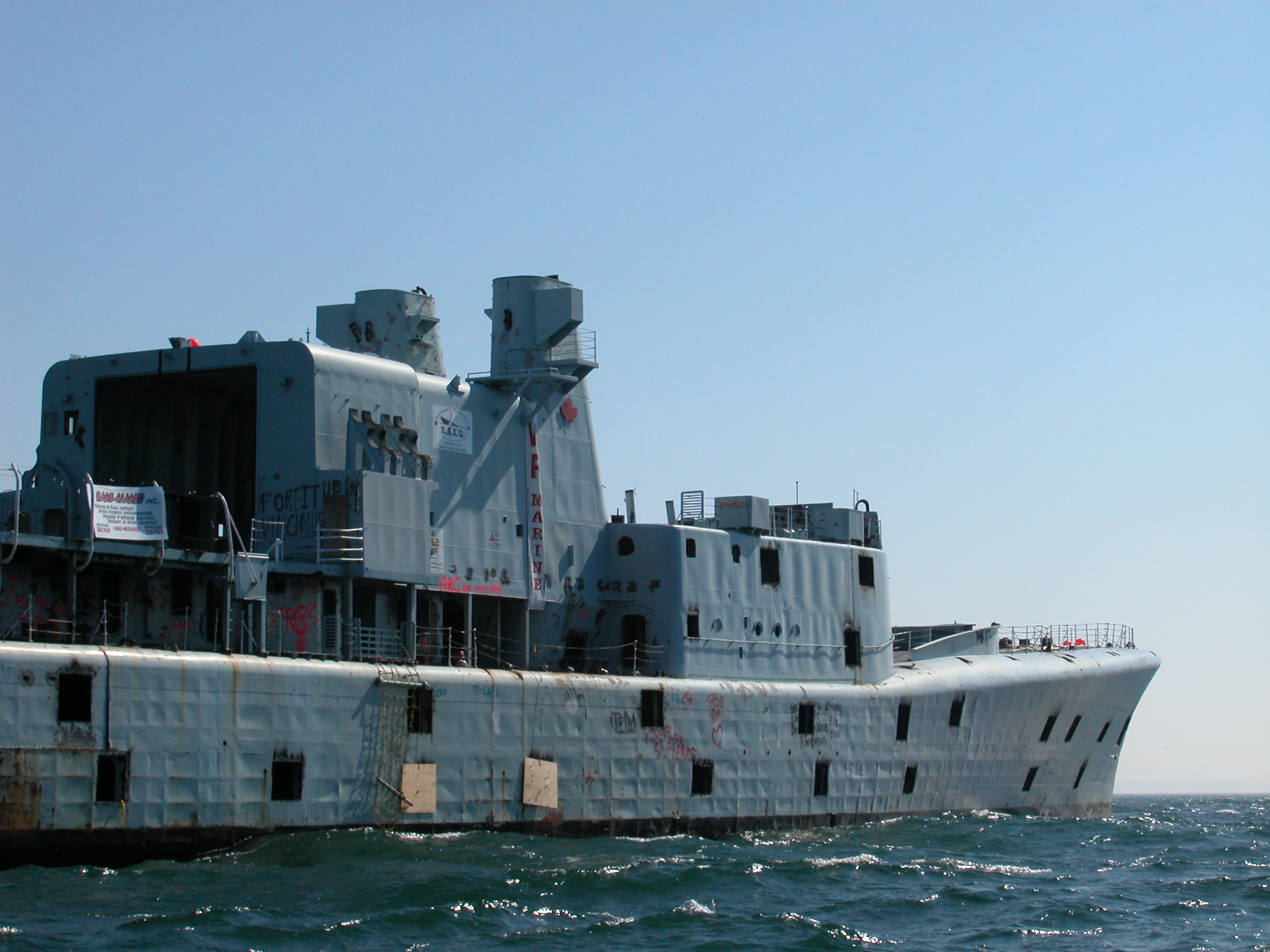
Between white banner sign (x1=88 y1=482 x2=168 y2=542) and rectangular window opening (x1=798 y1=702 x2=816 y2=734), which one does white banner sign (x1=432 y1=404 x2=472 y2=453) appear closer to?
white banner sign (x1=88 y1=482 x2=168 y2=542)

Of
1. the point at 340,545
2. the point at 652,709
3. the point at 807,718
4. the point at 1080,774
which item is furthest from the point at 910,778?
the point at 340,545

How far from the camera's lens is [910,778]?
3881cm

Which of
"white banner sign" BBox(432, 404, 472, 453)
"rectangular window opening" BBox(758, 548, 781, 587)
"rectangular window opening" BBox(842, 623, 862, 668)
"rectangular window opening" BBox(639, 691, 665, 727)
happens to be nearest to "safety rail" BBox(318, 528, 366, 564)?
"white banner sign" BBox(432, 404, 472, 453)

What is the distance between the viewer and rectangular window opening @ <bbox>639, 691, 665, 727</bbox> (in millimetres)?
32469

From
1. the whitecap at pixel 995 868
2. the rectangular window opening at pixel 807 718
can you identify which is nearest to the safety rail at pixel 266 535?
the rectangular window opening at pixel 807 718

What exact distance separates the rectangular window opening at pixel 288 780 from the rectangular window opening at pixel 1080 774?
84.5 ft

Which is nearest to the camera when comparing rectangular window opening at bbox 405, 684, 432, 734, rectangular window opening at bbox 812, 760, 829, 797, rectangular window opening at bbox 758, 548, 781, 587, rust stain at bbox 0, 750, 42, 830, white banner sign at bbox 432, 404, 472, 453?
rust stain at bbox 0, 750, 42, 830

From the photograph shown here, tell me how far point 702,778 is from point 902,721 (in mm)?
7289

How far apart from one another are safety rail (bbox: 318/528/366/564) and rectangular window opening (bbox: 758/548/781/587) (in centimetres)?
1077

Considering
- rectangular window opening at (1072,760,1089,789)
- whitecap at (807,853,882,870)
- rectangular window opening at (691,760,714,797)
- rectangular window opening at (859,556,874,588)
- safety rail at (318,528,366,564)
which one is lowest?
whitecap at (807,853,882,870)

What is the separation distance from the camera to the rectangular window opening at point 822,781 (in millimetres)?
35844

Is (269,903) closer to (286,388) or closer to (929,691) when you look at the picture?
(286,388)

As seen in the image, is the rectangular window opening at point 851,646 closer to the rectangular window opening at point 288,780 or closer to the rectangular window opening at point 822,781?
the rectangular window opening at point 822,781

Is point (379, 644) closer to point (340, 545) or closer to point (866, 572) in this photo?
point (340, 545)
